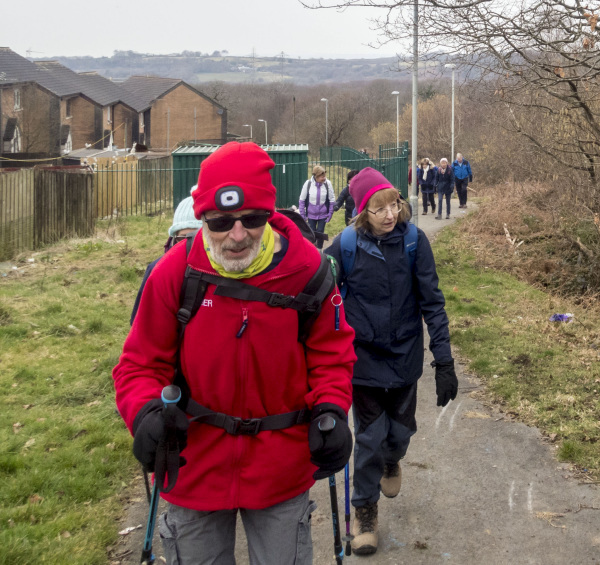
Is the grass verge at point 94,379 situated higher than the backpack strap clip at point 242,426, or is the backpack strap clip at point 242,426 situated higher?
the backpack strap clip at point 242,426

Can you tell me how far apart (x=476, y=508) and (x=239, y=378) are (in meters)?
2.67

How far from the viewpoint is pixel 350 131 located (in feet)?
243

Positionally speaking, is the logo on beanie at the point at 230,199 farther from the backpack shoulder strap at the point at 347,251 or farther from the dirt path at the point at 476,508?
the dirt path at the point at 476,508

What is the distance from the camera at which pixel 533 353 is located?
787cm

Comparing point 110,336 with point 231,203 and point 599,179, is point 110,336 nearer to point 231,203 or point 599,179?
point 231,203

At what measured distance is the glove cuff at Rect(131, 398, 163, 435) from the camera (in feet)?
7.91

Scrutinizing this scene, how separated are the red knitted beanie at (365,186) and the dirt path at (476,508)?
1857mm

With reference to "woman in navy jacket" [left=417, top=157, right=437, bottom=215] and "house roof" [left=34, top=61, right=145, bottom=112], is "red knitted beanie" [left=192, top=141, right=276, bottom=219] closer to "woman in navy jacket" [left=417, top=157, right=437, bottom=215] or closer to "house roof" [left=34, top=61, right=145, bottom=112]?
"woman in navy jacket" [left=417, top=157, right=437, bottom=215]

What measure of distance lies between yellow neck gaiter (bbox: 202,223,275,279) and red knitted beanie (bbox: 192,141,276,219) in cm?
10

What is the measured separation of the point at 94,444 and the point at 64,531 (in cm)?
140

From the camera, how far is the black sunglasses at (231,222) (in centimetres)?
247

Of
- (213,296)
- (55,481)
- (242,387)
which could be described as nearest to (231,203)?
(213,296)

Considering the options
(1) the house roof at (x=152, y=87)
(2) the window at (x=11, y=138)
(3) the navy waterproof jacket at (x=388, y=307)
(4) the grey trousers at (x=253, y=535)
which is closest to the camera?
(4) the grey trousers at (x=253, y=535)

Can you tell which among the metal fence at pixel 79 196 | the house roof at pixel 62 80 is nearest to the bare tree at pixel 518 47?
the metal fence at pixel 79 196
